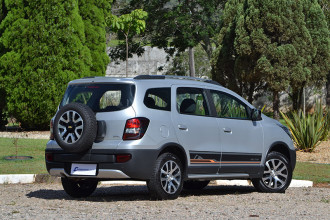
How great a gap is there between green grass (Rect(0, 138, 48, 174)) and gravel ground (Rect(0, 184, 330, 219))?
1.73 meters

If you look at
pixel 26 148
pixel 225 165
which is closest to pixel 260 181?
pixel 225 165

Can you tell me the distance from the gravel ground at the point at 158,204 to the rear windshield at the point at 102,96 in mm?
1341

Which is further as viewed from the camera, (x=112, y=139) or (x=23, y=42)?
(x=23, y=42)

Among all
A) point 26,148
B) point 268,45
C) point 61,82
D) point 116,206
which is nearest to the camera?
point 116,206

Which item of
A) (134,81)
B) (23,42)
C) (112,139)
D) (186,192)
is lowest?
(186,192)

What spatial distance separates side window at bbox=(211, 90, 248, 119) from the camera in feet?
35.0

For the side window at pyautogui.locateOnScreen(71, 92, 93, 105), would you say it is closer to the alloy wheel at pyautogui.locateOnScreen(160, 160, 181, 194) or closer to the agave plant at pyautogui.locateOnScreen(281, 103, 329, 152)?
the alloy wheel at pyautogui.locateOnScreen(160, 160, 181, 194)

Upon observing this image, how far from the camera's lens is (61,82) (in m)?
23.6

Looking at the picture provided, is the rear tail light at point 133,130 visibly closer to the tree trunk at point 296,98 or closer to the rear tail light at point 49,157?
the rear tail light at point 49,157

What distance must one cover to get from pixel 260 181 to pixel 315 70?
18.2 metres

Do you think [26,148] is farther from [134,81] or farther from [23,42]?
[134,81]

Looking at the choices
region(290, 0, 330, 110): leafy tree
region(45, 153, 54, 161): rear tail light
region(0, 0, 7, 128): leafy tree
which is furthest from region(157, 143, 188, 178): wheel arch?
region(290, 0, 330, 110): leafy tree

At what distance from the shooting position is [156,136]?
30.4 feet

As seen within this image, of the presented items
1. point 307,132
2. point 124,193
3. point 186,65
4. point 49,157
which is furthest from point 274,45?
point 186,65
